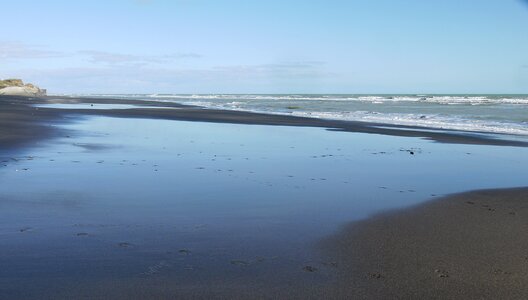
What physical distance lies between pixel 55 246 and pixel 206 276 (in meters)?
1.67

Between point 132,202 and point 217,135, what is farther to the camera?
point 217,135

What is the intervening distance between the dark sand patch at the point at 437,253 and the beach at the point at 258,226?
2 centimetres

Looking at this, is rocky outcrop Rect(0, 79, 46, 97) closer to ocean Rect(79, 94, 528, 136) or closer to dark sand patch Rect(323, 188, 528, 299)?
ocean Rect(79, 94, 528, 136)

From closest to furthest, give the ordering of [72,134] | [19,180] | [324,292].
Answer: [324,292], [19,180], [72,134]

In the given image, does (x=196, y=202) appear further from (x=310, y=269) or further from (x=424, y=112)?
(x=424, y=112)

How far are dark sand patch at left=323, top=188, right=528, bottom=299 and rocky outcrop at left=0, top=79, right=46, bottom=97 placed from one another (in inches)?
3197

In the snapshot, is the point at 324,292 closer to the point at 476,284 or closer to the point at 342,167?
the point at 476,284

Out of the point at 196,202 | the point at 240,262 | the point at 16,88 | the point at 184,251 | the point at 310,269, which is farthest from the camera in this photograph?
the point at 16,88

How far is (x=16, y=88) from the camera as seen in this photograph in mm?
79938

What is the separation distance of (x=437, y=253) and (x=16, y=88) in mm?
85589

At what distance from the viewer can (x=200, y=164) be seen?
1091cm

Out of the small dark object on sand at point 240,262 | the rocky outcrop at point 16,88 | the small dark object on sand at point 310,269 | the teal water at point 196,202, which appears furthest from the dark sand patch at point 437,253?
the rocky outcrop at point 16,88

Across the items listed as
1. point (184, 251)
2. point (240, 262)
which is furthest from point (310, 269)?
point (184, 251)

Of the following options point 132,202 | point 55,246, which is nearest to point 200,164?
point 132,202
